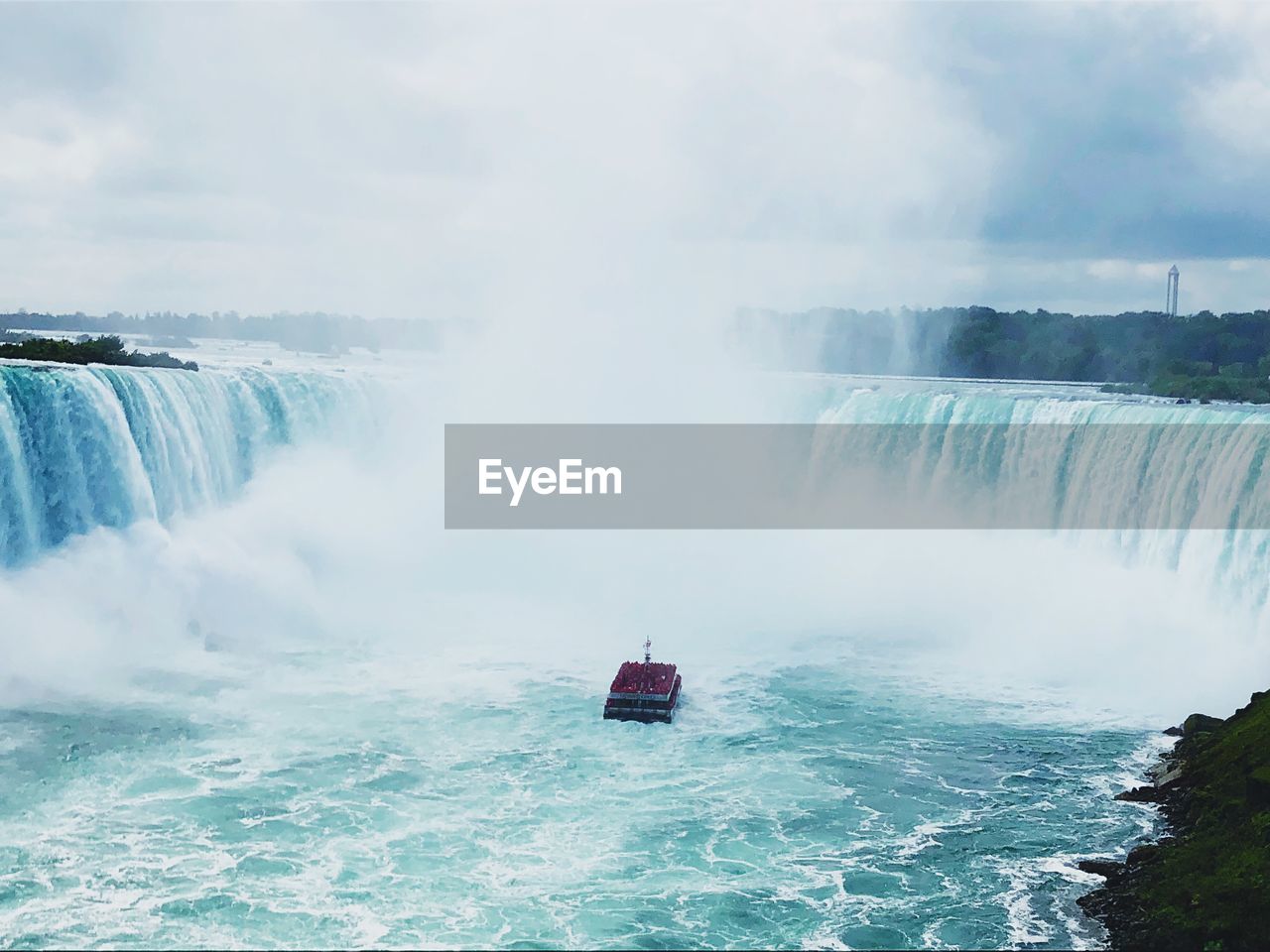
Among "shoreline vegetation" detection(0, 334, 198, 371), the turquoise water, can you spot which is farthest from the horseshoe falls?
"shoreline vegetation" detection(0, 334, 198, 371)

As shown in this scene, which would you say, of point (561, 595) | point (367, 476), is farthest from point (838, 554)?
point (367, 476)

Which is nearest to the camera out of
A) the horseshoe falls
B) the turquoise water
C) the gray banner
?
the turquoise water

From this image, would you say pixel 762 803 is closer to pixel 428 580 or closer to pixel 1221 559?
pixel 1221 559

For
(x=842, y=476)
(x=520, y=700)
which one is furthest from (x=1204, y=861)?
(x=842, y=476)

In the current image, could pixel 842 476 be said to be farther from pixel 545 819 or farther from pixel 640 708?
pixel 545 819

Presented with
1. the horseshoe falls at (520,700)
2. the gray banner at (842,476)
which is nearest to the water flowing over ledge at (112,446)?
the horseshoe falls at (520,700)

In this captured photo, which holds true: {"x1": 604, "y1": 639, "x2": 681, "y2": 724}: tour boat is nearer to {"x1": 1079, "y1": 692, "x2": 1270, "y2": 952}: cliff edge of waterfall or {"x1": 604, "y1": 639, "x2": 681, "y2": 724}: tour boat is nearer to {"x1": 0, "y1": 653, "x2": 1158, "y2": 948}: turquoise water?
{"x1": 0, "y1": 653, "x2": 1158, "y2": 948}: turquoise water
